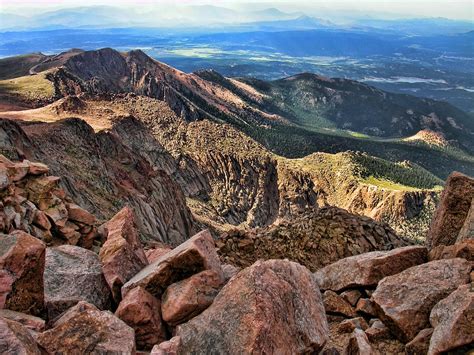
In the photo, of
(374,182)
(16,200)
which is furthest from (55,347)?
(374,182)

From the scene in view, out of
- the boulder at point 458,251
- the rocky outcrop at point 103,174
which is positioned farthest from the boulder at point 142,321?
the rocky outcrop at point 103,174

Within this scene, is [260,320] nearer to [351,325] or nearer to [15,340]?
[351,325]

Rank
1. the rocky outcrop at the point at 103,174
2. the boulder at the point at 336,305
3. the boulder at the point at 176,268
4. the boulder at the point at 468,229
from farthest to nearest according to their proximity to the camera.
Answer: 1. the rocky outcrop at the point at 103,174
2. the boulder at the point at 468,229
3. the boulder at the point at 336,305
4. the boulder at the point at 176,268

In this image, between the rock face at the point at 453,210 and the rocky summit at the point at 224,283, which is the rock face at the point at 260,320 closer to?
the rocky summit at the point at 224,283

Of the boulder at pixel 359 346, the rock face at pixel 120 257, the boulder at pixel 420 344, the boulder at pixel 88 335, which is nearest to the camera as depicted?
the boulder at pixel 88 335

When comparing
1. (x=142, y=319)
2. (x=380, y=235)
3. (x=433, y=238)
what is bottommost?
(x=380, y=235)

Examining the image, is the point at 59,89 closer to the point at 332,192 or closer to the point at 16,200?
the point at 332,192

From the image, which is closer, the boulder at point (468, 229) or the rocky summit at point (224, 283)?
the rocky summit at point (224, 283)
